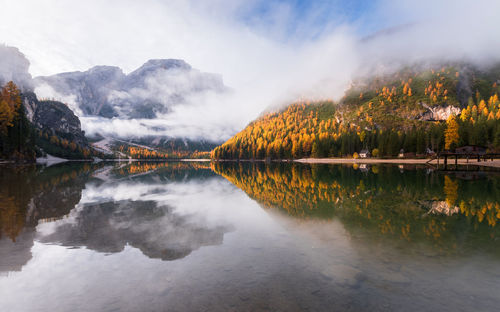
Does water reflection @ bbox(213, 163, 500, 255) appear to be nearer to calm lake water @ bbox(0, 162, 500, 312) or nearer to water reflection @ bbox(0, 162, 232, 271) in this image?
calm lake water @ bbox(0, 162, 500, 312)

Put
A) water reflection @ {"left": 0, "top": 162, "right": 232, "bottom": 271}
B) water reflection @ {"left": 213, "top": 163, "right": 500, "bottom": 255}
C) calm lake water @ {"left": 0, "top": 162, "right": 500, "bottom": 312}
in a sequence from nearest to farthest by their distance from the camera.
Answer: calm lake water @ {"left": 0, "top": 162, "right": 500, "bottom": 312}
water reflection @ {"left": 0, "top": 162, "right": 232, "bottom": 271}
water reflection @ {"left": 213, "top": 163, "right": 500, "bottom": 255}

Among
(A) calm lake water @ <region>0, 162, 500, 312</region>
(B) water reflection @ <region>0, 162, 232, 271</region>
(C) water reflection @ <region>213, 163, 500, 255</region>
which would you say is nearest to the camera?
(A) calm lake water @ <region>0, 162, 500, 312</region>

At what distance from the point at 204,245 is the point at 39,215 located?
41.5 feet

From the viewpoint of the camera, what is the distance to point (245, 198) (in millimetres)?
24766

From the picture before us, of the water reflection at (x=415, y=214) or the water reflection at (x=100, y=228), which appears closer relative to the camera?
the water reflection at (x=100, y=228)

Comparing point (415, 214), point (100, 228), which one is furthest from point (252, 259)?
point (415, 214)

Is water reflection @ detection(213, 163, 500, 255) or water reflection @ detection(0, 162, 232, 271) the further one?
water reflection @ detection(213, 163, 500, 255)

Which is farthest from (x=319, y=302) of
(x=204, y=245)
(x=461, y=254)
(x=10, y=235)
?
(x=10, y=235)

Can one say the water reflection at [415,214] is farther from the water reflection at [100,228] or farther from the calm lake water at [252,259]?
the water reflection at [100,228]

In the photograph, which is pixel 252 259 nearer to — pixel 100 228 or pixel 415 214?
pixel 100 228

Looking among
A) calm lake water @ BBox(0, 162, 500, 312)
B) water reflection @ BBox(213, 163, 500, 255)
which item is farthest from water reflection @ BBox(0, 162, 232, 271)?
water reflection @ BBox(213, 163, 500, 255)

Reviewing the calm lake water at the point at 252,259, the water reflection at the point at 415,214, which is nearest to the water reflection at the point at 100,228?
the calm lake water at the point at 252,259

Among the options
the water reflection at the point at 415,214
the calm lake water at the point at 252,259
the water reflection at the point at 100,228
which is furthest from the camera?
the water reflection at the point at 415,214

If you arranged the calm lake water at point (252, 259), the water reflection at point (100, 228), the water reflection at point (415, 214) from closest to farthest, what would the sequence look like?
the calm lake water at point (252, 259)
the water reflection at point (100, 228)
the water reflection at point (415, 214)
